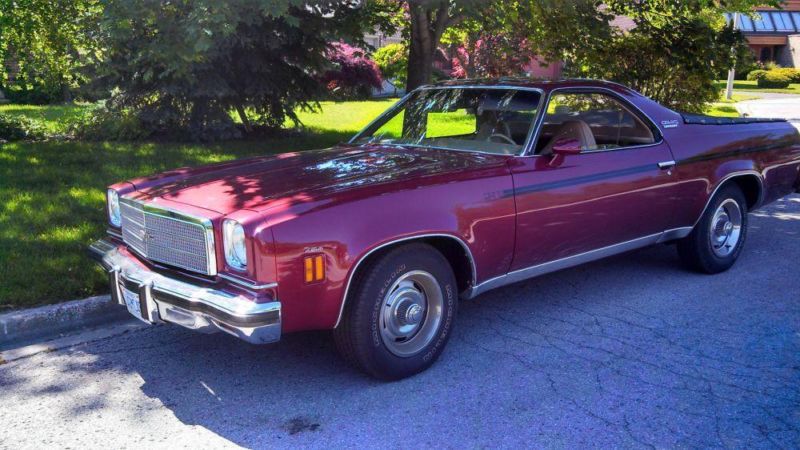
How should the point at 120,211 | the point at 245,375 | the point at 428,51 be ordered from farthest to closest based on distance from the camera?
the point at 428,51 → the point at 120,211 → the point at 245,375

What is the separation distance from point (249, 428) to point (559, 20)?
302 inches

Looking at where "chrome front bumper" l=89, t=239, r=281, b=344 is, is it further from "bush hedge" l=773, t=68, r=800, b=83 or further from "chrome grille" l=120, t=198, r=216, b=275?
"bush hedge" l=773, t=68, r=800, b=83

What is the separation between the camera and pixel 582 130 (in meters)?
5.21

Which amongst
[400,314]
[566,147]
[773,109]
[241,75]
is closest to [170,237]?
[400,314]

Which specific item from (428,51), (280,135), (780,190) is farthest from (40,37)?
(780,190)

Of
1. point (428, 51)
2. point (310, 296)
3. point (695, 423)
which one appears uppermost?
point (428, 51)

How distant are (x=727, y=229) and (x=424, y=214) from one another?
11.1 feet

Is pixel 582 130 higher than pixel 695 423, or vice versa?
pixel 582 130

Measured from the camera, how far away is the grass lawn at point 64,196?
201 inches

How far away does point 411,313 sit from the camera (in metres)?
3.96

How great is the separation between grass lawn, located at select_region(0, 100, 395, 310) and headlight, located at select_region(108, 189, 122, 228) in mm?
831

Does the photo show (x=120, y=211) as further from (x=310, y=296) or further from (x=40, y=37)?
(x=40, y=37)

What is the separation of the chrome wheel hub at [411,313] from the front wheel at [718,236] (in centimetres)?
273

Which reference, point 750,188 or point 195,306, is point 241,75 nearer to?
point 750,188
